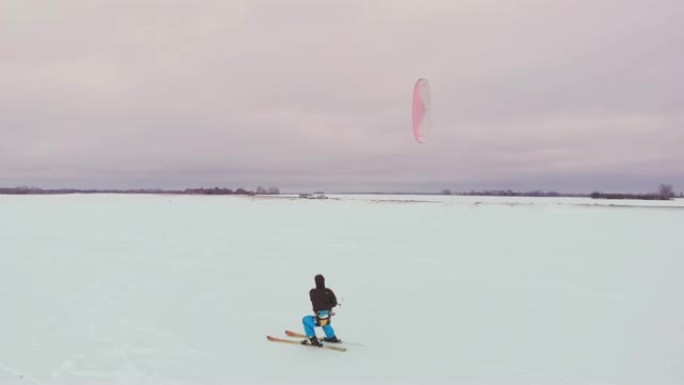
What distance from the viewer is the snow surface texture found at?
19.4 feet

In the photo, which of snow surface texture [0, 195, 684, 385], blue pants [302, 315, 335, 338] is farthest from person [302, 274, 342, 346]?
snow surface texture [0, 195, 684, 385]

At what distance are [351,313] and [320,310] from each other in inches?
71.2

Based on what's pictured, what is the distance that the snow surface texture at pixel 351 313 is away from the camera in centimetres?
591

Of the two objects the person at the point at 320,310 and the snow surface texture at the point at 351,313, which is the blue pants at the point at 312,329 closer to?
the person at the point at 320,310

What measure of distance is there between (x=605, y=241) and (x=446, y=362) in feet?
47.5

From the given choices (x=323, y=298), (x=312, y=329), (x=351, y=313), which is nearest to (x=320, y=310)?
(x=323, y=298)

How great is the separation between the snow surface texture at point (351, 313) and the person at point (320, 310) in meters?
0.26

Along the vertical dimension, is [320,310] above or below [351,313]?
above

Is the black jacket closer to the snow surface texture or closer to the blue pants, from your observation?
the blue pants

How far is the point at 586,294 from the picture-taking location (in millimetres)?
9820

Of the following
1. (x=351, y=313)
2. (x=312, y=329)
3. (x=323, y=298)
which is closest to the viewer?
(x=323, y=298)

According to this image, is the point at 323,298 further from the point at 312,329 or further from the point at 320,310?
the point at 312,329

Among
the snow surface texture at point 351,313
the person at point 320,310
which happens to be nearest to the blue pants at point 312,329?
the person at point 320,310

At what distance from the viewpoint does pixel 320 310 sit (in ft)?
21.9
